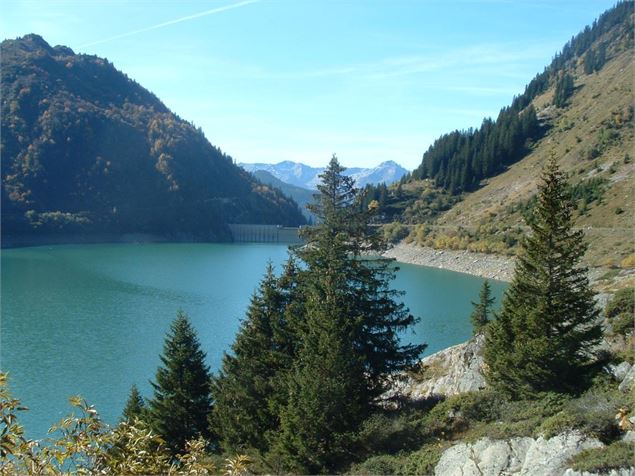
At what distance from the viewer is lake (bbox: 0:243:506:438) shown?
30.3 m

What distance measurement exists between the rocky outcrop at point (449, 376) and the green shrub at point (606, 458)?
969 centimetres

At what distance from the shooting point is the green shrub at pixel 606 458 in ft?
27.6

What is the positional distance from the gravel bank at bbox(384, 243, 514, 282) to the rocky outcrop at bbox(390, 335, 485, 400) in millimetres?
45659

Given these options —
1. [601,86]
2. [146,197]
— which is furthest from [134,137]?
[601,86]

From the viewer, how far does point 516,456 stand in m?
10.6

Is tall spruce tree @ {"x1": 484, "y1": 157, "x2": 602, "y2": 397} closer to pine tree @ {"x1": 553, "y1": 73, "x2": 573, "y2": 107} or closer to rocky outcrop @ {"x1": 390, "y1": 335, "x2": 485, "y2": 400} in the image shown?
rocky outcrop @ {"x1": 390, "y1": 335, "x2": 485, "y2": 400}

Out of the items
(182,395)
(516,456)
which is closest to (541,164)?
(182,395)

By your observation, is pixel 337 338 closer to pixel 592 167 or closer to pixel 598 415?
pixel 598 415

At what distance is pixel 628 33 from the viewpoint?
500ft

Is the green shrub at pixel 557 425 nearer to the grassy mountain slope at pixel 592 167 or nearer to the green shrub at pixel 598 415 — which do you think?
the green shrub at pixel 598 415

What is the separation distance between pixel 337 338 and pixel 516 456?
20.9ft

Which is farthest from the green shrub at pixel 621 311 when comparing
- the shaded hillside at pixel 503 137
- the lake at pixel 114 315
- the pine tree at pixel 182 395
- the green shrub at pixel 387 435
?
the shaded hillside at pixel 503 137

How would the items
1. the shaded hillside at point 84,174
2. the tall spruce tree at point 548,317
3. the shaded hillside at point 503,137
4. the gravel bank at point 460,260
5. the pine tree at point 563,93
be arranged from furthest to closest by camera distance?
the shaded hillside at point 84,174, the pine tree at point 563,93, the shaded hillside at point 503,137, the gravel bank at point 460,260, the tall spruce tree at point 548,317

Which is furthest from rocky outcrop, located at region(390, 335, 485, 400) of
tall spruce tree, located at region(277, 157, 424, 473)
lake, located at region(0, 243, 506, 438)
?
lake, located at region(0, 243, 506, 438)
